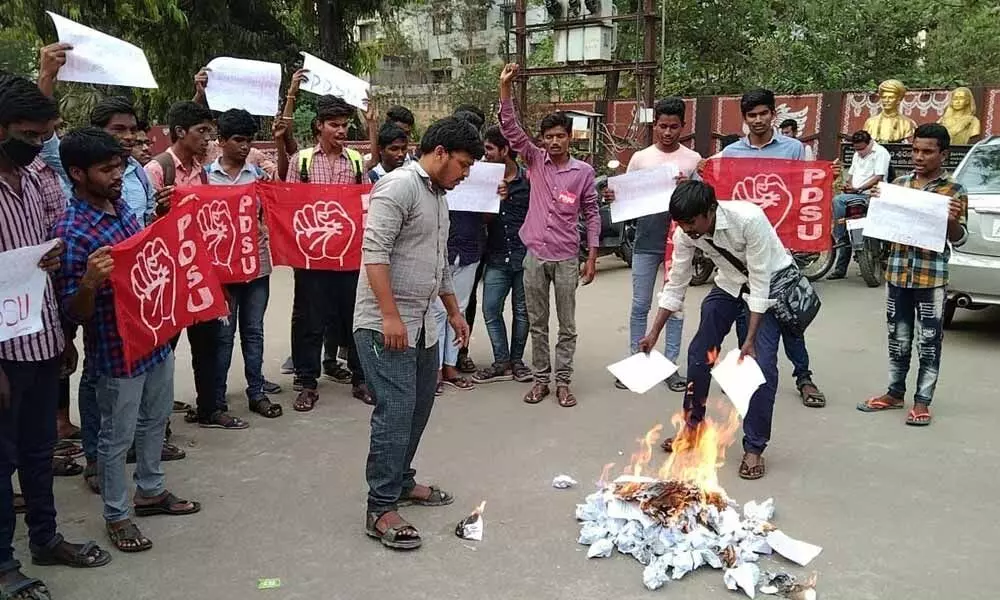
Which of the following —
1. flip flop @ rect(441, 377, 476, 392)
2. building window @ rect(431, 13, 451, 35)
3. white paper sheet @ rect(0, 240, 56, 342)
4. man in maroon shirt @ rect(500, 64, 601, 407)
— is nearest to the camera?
white paper sheet @ rect(0, 240, 56, 342)

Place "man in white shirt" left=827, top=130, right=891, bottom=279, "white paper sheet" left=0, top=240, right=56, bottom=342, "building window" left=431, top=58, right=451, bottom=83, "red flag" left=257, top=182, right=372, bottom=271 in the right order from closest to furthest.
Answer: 1. "white paper sheet" left=0, top=240, right=56, bottom=342
2. "red flag" left=257, top=182, right=372, bottom=271
3. "man in white shirt" left=827, top=130, right=891, bottom=279
4. "building window" left=431, top=58, right=451, bottom=83

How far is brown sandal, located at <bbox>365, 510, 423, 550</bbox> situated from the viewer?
3754 millimetres

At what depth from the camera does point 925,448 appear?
5.02m

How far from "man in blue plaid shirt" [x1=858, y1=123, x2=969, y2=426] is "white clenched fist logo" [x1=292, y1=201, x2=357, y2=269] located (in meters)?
3.68

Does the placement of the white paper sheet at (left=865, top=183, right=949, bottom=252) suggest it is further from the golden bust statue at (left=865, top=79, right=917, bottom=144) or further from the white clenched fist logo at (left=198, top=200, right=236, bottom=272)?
the golden bust statue at (left=865, top=79, right=917, bottom=144)

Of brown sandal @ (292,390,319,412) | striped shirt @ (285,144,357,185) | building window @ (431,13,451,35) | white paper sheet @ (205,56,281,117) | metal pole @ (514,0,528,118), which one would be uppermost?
building window @ (431,13,451,35)

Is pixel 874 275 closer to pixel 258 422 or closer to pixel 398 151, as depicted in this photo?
pixel 398 151

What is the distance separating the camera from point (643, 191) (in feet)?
19.8

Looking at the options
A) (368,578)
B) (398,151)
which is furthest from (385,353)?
(398,151)

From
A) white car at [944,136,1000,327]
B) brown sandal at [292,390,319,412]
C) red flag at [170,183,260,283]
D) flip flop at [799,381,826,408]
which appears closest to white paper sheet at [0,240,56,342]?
red flag at [170,183,260,283]

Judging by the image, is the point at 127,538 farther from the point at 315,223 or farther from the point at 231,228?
the point at 315,223

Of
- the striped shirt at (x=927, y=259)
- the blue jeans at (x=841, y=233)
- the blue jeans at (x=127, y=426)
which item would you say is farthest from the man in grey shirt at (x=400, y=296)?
the blue jeans at (x=841, y=233)

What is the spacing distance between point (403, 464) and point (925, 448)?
3.19 metres

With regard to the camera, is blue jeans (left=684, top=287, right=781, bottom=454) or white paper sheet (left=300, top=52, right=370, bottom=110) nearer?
blue jeans (left=684, top=287, right=781, bottom=454)
